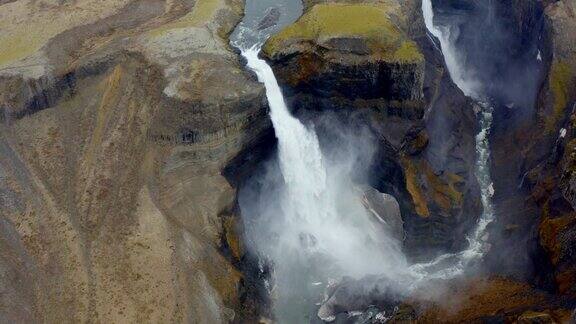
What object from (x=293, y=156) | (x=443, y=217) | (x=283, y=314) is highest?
(x=293, y=156)

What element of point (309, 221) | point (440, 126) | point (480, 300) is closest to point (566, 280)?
point (480, 300)

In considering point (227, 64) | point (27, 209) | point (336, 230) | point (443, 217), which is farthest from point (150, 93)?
point (443, 217)

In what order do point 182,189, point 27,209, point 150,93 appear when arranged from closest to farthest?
point 27,209
point 182,189
point 150,93

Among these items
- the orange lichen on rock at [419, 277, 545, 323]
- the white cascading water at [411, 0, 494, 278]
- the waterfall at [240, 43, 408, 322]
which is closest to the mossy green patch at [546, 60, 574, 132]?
the white cascading water at [411, 0, 494, 278]

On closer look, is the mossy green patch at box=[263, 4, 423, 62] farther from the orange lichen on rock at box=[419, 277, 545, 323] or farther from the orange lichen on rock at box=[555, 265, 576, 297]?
the orange lichen on rock at box=[555, 265, 576, 297]

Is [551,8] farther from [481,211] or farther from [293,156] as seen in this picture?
[293,156]

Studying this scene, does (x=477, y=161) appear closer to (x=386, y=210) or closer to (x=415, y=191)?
(x=386, y=210)

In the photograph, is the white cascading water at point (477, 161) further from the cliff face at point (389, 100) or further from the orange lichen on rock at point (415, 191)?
the orange lichen on rock at point (415, 191)
